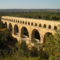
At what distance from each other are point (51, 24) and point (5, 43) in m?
9.29

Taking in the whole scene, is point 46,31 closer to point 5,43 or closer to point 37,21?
point 37,21

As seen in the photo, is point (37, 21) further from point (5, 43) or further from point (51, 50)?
point (51, 50)

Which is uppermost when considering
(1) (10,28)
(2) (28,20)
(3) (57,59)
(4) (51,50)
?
(3) (57,59)

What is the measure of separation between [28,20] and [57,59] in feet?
80.1

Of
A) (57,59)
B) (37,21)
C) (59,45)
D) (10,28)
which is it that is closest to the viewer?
(57,59)

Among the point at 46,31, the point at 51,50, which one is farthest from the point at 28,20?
the point at 51,50

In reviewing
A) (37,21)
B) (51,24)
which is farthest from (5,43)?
(51,24)

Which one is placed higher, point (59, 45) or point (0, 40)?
point (59, 45)

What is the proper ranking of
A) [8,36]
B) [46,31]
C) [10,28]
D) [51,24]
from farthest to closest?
[10,28] → [8,36] → [51,24] → [46,31]

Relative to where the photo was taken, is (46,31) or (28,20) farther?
(28,20)

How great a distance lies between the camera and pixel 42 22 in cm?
2483

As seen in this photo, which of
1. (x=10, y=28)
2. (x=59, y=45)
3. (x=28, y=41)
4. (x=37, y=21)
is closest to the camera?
(x=59, y=45)

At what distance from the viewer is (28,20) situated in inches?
1206

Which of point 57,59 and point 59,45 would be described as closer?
point 57,59
